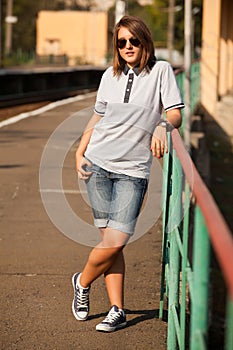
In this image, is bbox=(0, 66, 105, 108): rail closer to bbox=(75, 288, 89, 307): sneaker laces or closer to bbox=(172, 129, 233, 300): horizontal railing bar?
bbox=(75, 288, 89, 307): sneaker laces

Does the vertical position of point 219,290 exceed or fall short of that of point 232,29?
it falls short

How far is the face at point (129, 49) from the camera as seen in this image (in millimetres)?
4964

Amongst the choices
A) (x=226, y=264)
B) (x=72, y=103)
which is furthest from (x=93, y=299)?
(x=72, y=103)

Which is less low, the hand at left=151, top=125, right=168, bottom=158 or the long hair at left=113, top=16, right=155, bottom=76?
the long hair at left=113, top=16, right=155, bottom=76

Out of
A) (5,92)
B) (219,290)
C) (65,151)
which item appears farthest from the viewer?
(5,92)

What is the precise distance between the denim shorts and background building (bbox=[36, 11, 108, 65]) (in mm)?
96122

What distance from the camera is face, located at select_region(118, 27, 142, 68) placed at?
195 inches

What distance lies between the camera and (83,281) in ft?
17.8

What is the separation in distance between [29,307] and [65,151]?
6981mm

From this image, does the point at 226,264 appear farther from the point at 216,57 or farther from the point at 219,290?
the point at 216,57

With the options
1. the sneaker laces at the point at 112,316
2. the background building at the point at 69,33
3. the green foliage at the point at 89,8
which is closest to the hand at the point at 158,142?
the sneaker laces at the point at 112,316

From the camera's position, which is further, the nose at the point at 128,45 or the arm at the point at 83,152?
the arm at the point at 83,152

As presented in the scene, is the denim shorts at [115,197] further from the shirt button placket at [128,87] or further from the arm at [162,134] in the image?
the shirt button placket at [128,87]

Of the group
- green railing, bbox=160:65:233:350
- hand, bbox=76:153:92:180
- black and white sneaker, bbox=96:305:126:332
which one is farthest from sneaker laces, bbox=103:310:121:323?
hand, bbox=76:153:92:180
